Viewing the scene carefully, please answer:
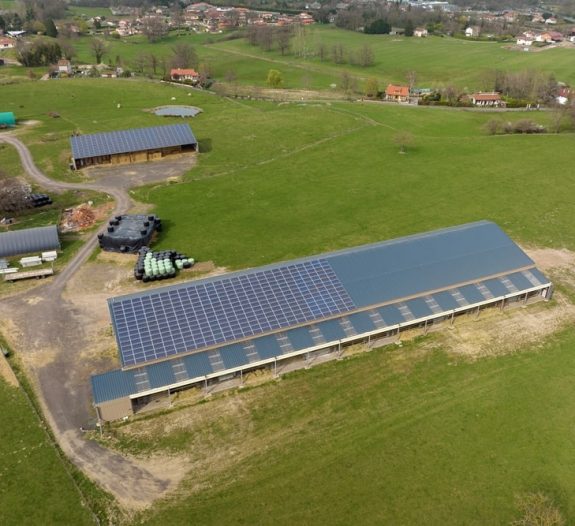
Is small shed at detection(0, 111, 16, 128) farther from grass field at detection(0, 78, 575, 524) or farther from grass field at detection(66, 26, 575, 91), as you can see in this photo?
grass field at detection(66, 26, 575, 91)

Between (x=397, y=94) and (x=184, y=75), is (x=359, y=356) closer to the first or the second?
(x=397, y=94)

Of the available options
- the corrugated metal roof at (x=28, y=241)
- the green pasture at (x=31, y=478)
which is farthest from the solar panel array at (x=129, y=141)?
the green pasture at (x=31, y=478)

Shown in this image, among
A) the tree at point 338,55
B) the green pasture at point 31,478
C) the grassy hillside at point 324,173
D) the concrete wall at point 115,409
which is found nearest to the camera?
the green pasture at point 31,478

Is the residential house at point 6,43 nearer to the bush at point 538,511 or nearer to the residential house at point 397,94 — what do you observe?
the residential house at point 397,94

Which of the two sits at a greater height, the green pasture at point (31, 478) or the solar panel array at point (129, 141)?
the solar panel array at point (129, 141)

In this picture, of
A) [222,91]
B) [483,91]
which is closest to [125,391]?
[222,91]

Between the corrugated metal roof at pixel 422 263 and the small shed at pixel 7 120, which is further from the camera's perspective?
the small shed at pixel 7 120

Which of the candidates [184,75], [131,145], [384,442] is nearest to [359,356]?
[384,442]
